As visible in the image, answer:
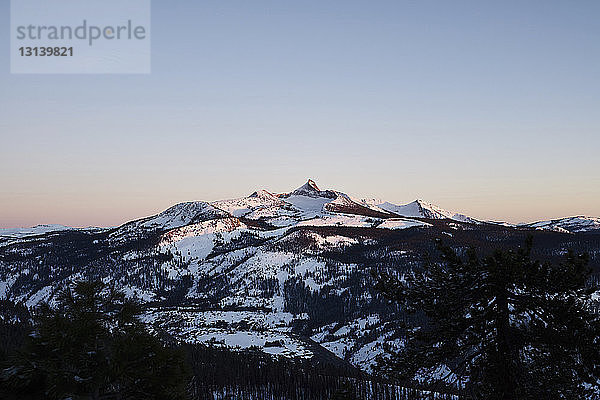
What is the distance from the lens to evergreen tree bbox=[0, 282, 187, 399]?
1306 cm

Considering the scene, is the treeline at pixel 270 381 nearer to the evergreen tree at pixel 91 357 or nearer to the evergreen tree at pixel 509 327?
the evergreen tree at pixel 509 327

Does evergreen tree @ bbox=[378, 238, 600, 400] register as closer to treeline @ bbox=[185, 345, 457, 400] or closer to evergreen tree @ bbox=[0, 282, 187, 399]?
evergreen tree @ bbox=[0, 282, 187, 399]

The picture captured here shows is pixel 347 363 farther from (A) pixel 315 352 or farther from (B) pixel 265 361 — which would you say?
(B) pixel 265 361

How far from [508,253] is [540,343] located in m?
4.02

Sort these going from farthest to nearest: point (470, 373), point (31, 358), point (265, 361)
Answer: point (265, 361), point (470, 373), point (31, 358)

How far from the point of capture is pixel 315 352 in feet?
605

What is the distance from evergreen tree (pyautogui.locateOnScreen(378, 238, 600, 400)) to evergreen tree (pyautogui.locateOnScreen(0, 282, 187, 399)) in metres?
9.99

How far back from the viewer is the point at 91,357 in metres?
13.6

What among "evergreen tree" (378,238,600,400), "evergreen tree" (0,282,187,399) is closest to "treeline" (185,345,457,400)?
"evergreen tree" (378,238,600,400)

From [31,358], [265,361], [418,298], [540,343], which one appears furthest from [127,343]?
[265,361]

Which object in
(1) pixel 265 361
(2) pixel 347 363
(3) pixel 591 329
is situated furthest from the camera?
(2) pixel 347 363

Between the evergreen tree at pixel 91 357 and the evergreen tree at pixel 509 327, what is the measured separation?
9988 millimetres

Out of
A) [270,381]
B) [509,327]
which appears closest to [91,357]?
[509,327]

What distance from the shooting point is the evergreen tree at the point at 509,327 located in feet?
53.6
